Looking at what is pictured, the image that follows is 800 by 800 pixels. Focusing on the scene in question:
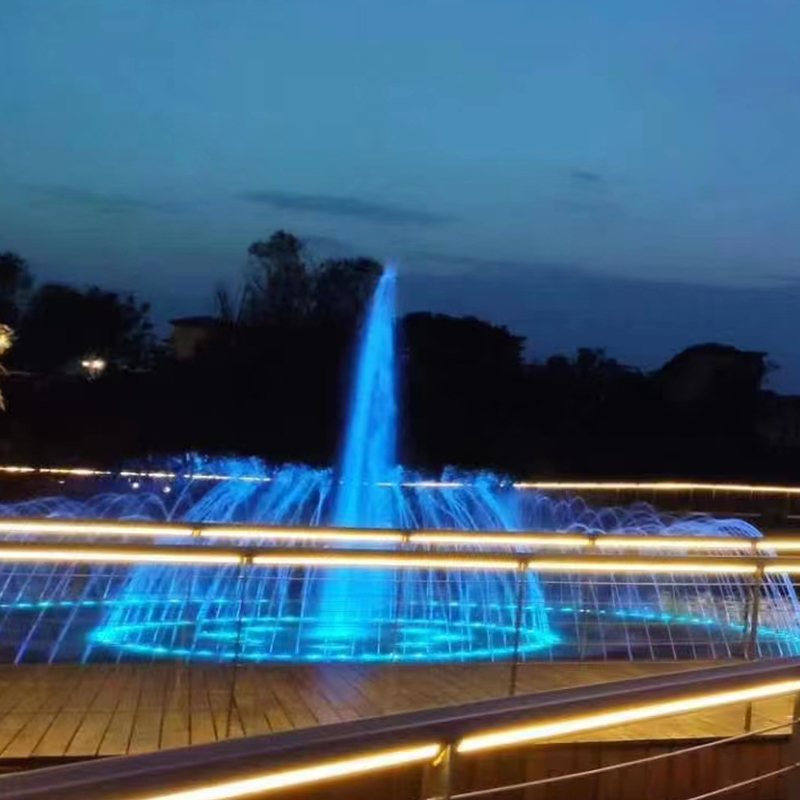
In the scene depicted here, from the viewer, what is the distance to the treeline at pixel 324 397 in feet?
149

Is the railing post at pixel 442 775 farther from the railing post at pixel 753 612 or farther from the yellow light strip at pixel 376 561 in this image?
the railing post at pixel 753 612

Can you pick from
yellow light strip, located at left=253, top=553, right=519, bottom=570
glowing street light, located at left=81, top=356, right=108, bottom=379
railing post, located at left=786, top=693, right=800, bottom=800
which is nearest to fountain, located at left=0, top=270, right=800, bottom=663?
yellow light strip, located at left=253, top=553, right=519, bottom=570

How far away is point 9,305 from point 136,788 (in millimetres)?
71495

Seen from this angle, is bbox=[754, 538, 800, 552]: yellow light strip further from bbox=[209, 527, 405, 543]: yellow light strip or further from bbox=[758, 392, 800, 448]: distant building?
bbox=[758, 392, 800, 448]: distant building

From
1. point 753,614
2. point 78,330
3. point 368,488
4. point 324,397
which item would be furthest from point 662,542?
point 78,330

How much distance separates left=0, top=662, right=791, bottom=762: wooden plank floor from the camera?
7.40m

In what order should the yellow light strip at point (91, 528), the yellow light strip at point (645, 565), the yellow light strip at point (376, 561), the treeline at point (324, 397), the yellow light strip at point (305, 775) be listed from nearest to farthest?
the yellow light strip at point (305, 775), the yellow light strip at point (376, 561), the yellow light strip at point (645, 565), the yellow light strip at point (91, 528), the treeline at point (324, 397)

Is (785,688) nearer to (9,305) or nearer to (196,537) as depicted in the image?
(196,537)

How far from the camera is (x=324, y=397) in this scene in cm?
4672

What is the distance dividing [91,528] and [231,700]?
2.19 metres

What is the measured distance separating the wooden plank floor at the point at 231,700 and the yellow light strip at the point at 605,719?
3.27 m

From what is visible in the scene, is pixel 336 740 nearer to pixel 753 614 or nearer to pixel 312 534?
pixel 753 614

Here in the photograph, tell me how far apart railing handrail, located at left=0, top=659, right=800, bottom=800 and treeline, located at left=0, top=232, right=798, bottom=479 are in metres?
39.0

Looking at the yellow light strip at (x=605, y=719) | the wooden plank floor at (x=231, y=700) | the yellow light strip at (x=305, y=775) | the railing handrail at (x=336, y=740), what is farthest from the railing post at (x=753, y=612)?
the yellow light strip at (x=305, y=775)
